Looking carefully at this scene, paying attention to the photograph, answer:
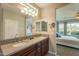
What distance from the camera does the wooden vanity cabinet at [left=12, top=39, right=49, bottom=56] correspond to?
1.76 meters

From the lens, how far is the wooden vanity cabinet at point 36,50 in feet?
5.79

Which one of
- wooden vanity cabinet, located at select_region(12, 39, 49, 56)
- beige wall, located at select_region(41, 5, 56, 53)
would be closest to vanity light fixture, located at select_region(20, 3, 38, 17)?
beige wall, located at select_region(41, 5, 56, 53)

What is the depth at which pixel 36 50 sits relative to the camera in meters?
2.19

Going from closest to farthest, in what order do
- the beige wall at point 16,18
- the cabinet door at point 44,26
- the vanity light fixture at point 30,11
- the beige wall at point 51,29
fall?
the beige wall at point 16,18
the vanity light fixture at point 30,11
the beige wall at point 51,29
the cabinet door at point 44,26

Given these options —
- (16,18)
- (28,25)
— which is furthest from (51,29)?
(16,18)

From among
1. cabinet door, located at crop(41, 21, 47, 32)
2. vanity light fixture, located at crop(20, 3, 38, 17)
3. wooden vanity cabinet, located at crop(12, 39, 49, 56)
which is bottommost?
wooden vanity cabinet, located at crop(12, 39, 49, 56)

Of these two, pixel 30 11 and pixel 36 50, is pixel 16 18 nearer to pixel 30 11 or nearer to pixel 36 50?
pixel 30 11

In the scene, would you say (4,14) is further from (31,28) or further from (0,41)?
(31,28)

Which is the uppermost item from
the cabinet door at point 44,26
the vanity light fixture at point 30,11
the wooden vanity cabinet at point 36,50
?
the vanity light fixture at point 30,11

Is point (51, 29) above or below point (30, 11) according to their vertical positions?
below

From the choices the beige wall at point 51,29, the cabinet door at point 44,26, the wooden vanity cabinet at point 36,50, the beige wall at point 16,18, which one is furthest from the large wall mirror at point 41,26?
the beige wall at point 16,18

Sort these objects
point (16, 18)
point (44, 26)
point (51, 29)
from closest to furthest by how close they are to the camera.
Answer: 1. point (16, 18)
2. point (44, 26)
3. point (51, 29)

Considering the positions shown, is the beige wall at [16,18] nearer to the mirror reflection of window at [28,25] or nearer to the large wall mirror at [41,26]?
the mirror reflection of window at [28,25]

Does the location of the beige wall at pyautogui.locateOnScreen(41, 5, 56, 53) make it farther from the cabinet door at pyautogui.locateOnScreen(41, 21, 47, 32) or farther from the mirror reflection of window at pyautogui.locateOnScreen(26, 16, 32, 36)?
the mirror reflection of window at pyautogui.locateOnScreen(26, 16, 32, 36)
